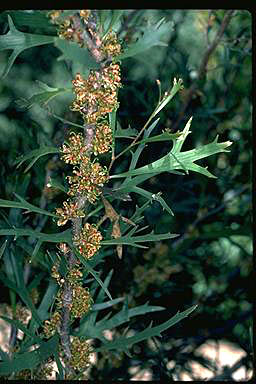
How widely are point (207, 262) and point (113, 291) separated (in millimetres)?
154

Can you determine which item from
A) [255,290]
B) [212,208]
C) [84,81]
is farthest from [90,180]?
[212,208]

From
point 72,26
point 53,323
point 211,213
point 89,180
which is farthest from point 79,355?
point 211,213

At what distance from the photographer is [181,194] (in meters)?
0.93

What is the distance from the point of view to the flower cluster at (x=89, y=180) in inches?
17.3

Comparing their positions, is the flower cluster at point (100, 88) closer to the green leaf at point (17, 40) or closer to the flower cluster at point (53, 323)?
the green leaf at point (17, 40)

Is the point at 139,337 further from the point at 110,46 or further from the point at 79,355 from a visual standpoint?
the point at 110,46

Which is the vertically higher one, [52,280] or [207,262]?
[52,280]

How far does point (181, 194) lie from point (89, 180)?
1.63 feet

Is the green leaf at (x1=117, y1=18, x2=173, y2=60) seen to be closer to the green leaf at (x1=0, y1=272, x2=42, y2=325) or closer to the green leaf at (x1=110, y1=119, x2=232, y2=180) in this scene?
the green leaf at (x1=110, y1=119, x2=232, y2=180)

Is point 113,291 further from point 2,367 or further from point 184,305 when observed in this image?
point 2,367

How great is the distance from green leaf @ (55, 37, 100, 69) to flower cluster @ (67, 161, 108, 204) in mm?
76

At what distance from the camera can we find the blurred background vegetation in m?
0.78

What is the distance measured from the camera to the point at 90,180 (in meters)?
0.44

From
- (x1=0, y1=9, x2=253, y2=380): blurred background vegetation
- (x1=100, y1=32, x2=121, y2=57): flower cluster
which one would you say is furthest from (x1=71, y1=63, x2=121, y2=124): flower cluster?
(x1=0, y1=9, x2=253, y2=380): blurred background vegetation
